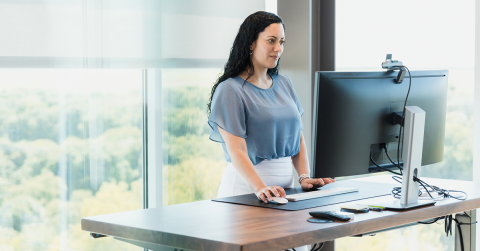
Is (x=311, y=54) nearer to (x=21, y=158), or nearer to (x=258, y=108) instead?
(x=258, y=108)

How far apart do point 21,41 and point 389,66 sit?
168 cm

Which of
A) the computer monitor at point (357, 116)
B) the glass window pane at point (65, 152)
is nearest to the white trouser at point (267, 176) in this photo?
the computer monitor at point (357, 116)

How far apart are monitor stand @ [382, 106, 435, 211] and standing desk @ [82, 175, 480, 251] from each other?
55 millimetres

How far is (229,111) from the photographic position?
2201 millimetres

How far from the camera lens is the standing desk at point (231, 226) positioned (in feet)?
4.52

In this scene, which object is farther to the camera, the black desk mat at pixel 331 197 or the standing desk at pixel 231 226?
the black desk mat at pixel 331 197

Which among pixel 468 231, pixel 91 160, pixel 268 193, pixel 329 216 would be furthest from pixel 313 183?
pixel 91 160

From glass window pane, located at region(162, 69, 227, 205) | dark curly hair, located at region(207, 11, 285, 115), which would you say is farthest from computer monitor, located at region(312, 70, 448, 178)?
glass window pane, located at region(162, 69, 227, 205)

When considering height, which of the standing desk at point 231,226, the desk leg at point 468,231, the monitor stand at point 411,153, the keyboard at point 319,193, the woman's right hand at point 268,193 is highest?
the monitor stand at point 411,153

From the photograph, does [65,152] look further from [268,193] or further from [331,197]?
[331,197]

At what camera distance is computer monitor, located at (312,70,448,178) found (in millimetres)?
1766

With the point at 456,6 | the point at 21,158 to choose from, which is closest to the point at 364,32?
the point at 456,6

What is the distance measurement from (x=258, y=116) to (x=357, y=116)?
0.54m

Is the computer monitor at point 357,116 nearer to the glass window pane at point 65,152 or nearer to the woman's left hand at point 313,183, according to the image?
the woman's left hand at point 313,183
